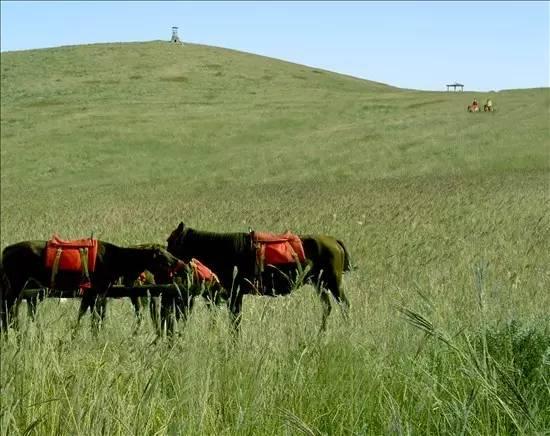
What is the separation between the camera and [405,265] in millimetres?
9000

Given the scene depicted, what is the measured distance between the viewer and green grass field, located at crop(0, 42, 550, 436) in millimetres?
3289

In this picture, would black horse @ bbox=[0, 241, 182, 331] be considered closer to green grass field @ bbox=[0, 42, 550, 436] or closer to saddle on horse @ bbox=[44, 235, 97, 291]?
saddle on horse @ bbox=[44, 235, 97, 291]

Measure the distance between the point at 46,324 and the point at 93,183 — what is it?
107 feet

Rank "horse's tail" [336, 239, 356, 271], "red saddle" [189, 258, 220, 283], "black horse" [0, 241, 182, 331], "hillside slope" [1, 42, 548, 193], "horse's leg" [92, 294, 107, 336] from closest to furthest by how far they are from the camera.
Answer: "horse's leg" [92, 294, 107, 336] → "red saddle" [189, 258, 220, 283] → "black horse" [0, 241, 182, 331] → "horse's tail" [336, 239, 356, 271] → "hillside slope" [1, 42, 548, 193]

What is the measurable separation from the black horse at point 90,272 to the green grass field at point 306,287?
0.27 meters

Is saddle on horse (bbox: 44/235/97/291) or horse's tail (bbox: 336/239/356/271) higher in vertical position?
saddle on horse (bbox: 44/235/97/291)

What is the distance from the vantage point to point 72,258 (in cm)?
678

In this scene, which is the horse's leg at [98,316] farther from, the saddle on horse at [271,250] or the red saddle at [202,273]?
the saddle on horse at [271,250]

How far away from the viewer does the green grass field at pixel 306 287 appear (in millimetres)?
3289

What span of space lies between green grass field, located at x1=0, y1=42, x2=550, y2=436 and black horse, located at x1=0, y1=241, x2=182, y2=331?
27 centimetres

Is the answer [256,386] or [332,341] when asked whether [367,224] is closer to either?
[332,341]

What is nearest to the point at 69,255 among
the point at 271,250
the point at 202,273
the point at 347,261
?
the point at 202,273

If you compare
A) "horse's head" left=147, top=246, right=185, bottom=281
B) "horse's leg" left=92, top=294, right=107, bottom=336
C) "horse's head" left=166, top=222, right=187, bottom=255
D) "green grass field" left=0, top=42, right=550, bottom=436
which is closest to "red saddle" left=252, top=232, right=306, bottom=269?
"green grass field" left=0, top=42, right=550, bottom=436

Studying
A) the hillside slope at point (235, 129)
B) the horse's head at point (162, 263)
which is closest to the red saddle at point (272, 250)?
the horse's head at point (162, 263)
